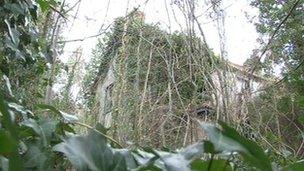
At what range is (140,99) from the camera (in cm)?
324

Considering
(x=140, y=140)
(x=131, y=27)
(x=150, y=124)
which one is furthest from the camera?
(x=131, y=27)

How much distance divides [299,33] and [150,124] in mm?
2666

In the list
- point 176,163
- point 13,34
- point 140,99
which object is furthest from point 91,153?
point 140,99

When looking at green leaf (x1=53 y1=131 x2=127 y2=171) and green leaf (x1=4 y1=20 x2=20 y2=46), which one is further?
green leaf (x1=4 y1=20 x2=20 y2=46)

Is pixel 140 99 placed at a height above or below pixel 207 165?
above

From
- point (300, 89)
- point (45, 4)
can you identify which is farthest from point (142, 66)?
point (45, 4)

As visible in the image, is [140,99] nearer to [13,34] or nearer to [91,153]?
[13,34]

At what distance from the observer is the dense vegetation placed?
18.2 inches

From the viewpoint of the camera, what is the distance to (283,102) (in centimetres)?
404

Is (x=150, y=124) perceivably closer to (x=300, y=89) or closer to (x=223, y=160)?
(x=300, y=89)

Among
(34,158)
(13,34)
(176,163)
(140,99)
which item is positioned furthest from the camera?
(140,99)

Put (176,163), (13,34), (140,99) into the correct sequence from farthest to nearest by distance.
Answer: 1. (140,99)
2. (13,34)
3. (176,163)

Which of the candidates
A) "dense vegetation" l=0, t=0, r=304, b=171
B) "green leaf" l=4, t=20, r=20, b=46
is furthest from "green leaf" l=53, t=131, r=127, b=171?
"green leaf" l=4, t=20, r=20, b=46

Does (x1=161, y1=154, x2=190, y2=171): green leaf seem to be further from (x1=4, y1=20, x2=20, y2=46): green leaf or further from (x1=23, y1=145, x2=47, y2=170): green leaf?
(x1=4, y1=20, x2=20, y2=46): green leaf
